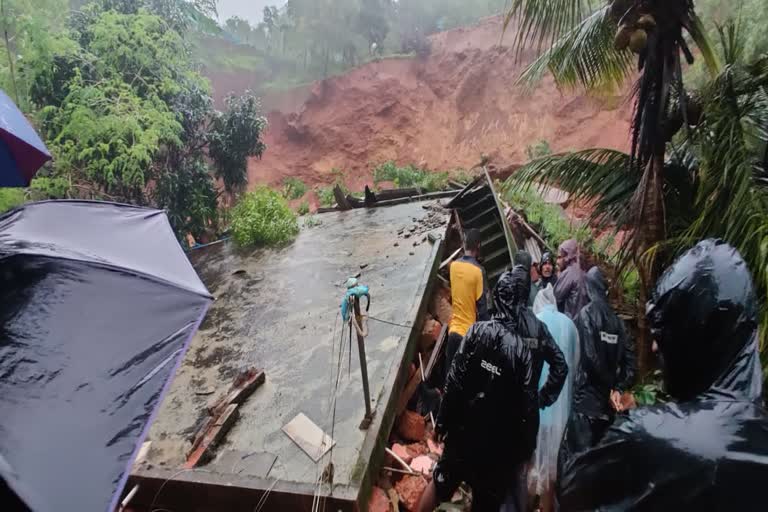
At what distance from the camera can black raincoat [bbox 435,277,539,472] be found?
2.44 m

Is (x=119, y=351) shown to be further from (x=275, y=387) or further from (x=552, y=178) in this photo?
(x=552, y=178)

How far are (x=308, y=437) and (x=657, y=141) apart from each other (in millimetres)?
4380

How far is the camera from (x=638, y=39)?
3.87 m

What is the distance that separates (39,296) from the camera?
166 cm

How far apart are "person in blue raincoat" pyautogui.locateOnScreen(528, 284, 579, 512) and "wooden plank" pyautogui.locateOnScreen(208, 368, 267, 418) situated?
8.75ft

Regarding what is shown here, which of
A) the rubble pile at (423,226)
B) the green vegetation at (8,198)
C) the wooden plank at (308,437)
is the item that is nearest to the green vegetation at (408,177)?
the rubble pile at (423,226)

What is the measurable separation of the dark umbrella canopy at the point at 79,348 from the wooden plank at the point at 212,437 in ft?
6.07

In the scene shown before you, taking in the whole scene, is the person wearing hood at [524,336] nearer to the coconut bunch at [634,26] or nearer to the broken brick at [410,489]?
the broken brick at [410,489]

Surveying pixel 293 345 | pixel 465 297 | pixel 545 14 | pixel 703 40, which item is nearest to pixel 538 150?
pixel 545 14

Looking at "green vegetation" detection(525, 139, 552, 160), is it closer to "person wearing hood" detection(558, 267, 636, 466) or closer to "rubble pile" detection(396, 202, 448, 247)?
"rubble pile" detection(396, 202, 448, 247)

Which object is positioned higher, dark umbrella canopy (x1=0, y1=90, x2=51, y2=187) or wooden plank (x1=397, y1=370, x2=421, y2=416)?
dark umbrella canopy (x1=0, y1=90, x2=51, y2=187)

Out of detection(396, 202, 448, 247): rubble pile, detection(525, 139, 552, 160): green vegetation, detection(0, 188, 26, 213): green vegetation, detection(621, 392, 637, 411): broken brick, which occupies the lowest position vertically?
detection(621, 392, 637, 411): broken brick

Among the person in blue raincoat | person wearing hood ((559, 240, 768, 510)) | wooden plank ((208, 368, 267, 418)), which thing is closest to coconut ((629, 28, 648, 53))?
the person in blue raincoat

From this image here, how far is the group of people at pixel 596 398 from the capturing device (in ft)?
3.52
